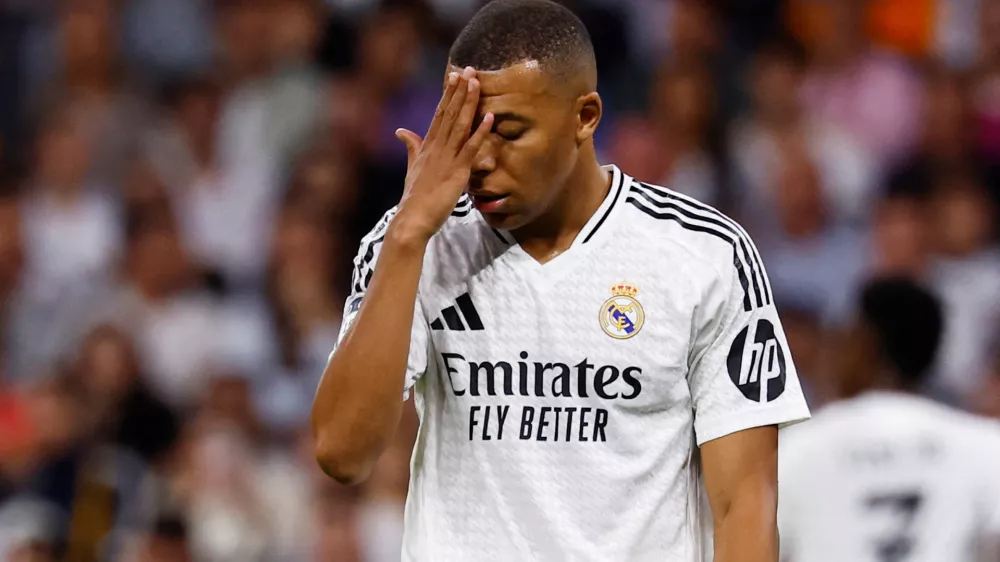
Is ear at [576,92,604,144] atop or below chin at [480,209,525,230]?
atop

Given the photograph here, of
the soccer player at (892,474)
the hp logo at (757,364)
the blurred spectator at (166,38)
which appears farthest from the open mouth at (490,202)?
the blurred spectator at (166,38)

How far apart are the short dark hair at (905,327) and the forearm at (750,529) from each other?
150 centimetres

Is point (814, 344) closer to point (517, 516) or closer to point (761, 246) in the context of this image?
point (761, 246)

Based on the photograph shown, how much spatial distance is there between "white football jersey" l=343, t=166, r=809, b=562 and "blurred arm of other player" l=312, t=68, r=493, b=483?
0.53 feet

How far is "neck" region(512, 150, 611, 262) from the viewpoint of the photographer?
11.7 feet

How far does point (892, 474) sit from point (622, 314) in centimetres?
155

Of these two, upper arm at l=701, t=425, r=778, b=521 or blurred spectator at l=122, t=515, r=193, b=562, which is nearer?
upper arm at l=701, t=425, r=778, b=521

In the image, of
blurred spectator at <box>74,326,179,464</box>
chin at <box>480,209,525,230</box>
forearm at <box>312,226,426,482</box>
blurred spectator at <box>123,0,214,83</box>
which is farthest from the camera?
blurred spectator at <box>123,0,214,83</box>

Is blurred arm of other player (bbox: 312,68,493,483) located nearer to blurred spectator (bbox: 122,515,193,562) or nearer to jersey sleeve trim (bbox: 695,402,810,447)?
jersey sleeve trim (bbox: 695,402,810,447)

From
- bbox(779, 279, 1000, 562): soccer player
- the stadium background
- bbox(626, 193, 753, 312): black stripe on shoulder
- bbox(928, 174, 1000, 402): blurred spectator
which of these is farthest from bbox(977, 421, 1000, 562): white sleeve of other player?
bbox(928, 174, 1000, 402): blurred spectator

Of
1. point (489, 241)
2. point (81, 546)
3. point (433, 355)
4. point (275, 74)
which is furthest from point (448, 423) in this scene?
point (275, 74)

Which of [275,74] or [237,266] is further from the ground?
[275,74]

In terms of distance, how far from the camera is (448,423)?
3.54m

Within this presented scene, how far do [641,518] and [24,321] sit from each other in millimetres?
5447
